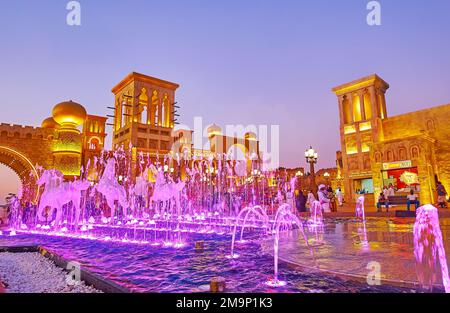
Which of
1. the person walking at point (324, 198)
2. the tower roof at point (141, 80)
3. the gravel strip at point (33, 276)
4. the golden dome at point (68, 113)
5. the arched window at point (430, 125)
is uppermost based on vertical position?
the tower roof at point (141, 80)

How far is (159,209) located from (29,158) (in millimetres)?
13785

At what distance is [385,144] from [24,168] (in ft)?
112

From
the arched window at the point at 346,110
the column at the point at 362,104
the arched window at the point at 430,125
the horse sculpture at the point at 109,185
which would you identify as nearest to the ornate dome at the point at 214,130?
the arched window at the point at 346,110

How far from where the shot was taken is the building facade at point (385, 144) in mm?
23188

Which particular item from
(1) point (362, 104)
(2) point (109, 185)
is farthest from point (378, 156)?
(2) point (109, 185)

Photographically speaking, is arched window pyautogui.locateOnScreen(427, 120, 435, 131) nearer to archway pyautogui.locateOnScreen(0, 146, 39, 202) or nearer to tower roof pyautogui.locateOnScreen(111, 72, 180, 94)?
tower roof pyautogui.locateOnScreen(111, 72, 180, 94)

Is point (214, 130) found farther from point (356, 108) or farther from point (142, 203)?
point (142, 203)

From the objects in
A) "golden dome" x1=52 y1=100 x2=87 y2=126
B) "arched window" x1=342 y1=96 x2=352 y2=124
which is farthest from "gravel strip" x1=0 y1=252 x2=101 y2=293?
"arched window" x1=342 y1=96 x2=352 y2=124

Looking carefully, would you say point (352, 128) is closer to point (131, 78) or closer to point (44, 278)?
point (131, 78)

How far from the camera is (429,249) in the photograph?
4.80 m

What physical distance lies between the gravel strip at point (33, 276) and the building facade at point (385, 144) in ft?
72.1

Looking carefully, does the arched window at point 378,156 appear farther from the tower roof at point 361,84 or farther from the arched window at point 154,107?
the arched window at point 154,107

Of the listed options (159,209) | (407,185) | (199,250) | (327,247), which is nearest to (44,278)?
(199,250)

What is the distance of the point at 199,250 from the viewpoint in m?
5.91
